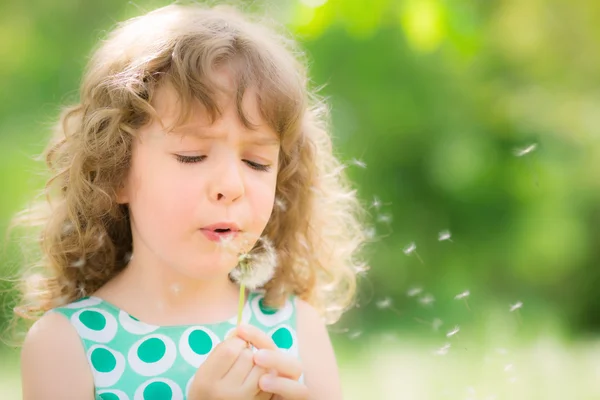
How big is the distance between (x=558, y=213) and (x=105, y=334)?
4469 millimetres

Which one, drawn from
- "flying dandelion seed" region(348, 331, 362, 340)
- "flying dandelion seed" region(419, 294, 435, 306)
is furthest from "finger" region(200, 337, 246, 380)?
"flying dandelion seed" region(419, 294, 435, 306)

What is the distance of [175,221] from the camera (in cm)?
179

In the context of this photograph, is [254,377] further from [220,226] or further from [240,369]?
[220,226]

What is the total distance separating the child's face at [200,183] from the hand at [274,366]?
0.20 metres

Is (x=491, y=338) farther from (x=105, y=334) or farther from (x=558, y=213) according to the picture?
(x=105, y=334)

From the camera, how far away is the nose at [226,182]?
69.1 inches

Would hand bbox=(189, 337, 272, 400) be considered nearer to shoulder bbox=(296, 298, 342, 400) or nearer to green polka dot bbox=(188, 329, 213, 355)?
green polka dot bbox=(188, 329, 213, 355)

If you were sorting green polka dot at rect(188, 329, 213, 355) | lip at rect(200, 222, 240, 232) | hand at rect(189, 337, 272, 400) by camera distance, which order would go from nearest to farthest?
hand at rect(189, 337, 272, 400) < lip at rect(200, 222, 240, 232) < green polka dot at rect(188, 329, 213, 355)

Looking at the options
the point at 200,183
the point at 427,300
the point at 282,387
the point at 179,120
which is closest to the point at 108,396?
the point at 282,387

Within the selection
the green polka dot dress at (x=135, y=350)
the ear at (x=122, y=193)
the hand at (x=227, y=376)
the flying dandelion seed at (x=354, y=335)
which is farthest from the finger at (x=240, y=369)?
the flying dandelion seed at (x=354, y=335)

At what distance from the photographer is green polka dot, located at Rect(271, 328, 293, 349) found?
206 centimetres

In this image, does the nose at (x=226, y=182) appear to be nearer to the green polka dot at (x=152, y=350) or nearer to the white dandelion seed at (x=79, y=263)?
the green polka dot at (x=152, y=350)

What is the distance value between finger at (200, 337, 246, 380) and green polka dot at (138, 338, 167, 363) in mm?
224

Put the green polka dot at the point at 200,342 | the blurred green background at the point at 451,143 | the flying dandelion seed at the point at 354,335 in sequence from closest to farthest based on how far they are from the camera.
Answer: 1. the green polka dot at the point at 200,342
2. the flying dandelion seed at the point at 354,335
3. the blurred green background at the point at 451,143
